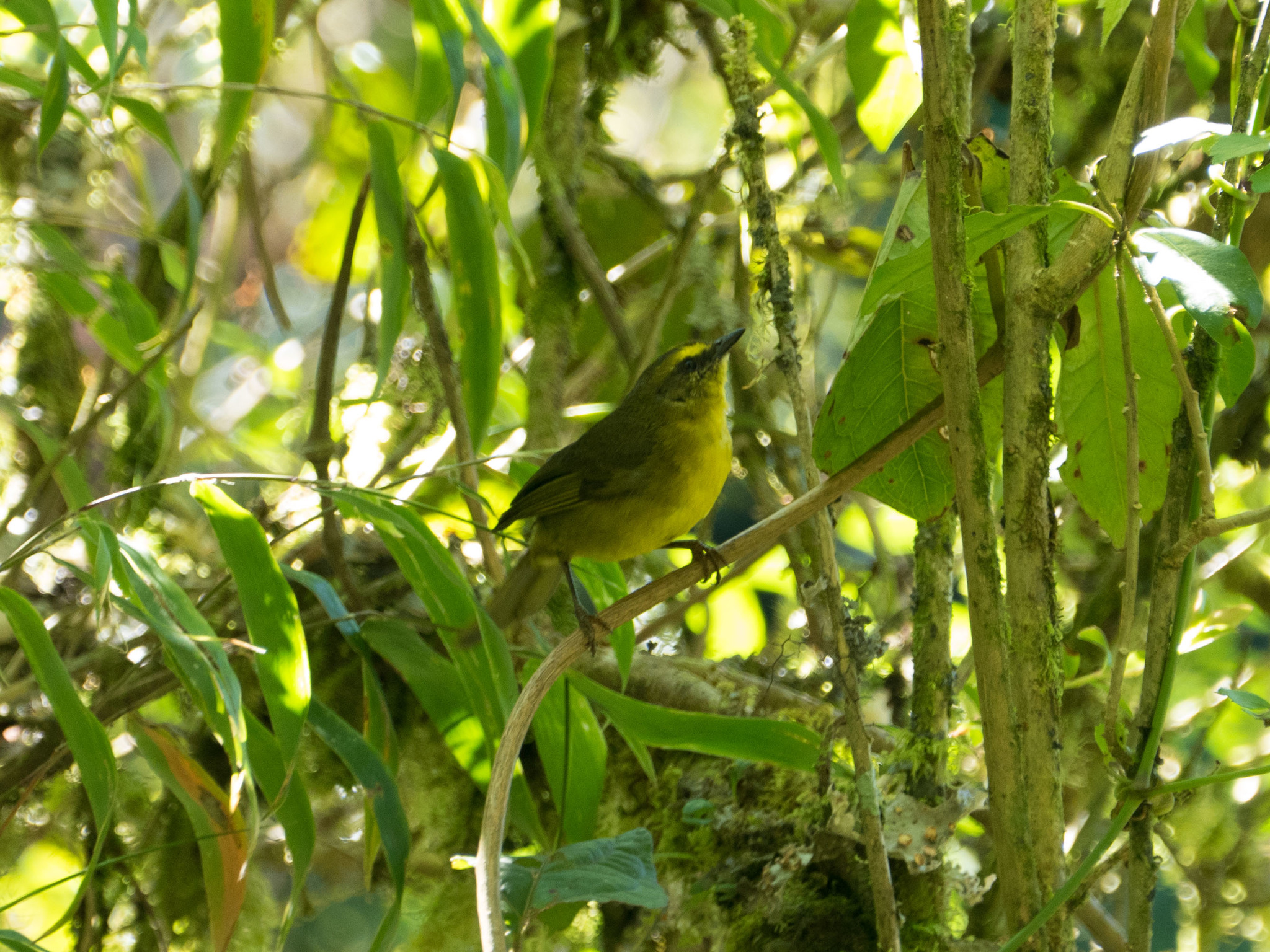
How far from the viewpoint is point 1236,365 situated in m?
1.21

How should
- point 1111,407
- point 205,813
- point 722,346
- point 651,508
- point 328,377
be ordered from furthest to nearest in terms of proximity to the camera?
point 722,346 < point 651,508 < point 328,377 < point 205,813 < point 1111,407

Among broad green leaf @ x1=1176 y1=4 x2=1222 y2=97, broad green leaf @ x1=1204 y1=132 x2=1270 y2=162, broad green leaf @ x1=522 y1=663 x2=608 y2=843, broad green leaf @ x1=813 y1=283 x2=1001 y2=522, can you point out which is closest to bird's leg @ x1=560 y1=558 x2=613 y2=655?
broad green leaf @ x1=522 y1=663 x2=608 y2=843

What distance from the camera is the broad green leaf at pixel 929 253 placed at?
113cm

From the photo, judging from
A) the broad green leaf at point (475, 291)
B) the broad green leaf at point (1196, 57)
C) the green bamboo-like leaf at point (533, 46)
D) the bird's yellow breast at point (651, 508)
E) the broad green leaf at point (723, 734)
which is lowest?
the broad green leaf at point (723, 734)

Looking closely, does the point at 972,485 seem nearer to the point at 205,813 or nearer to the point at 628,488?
the point at 628,488

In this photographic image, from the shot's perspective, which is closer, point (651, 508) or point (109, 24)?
point (109, 24)

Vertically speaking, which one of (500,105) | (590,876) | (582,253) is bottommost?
(590,876)

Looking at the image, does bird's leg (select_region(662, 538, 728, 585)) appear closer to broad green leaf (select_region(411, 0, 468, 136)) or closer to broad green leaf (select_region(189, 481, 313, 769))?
broad green leaf (select_region(189, 481, 313, 769))

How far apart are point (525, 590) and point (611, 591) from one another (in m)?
0.30

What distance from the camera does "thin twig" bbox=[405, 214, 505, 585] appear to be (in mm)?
2117

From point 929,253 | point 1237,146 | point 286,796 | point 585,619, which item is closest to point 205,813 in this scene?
point 286,796

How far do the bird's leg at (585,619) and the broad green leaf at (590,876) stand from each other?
0.96 feet

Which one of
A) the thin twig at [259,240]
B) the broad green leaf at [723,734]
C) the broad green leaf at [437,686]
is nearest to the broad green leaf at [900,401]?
the broad green leaf at [723,734]

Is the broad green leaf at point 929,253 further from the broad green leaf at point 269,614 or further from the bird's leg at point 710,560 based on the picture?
the broad green leaf at point 269,614
